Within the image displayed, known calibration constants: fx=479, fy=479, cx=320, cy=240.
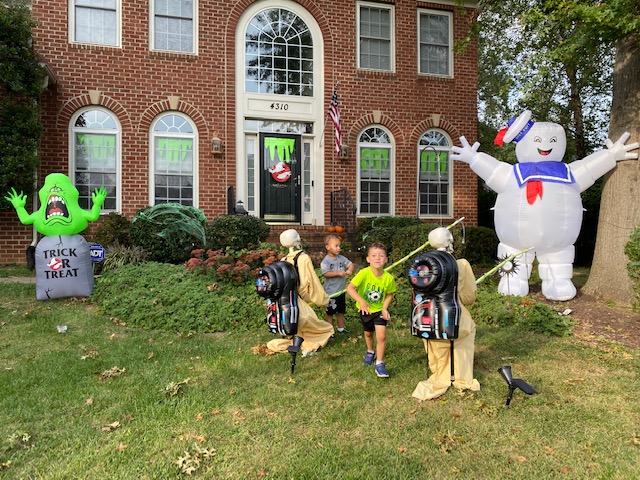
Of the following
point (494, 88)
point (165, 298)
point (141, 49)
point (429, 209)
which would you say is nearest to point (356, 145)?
point (429, 209)

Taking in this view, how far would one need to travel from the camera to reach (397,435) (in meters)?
3.02

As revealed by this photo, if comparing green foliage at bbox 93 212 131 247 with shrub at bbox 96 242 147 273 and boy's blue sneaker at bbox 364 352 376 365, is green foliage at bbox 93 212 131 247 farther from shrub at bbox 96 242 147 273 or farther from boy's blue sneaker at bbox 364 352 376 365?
boy's blue sneaker at bbox 364 352 376 365

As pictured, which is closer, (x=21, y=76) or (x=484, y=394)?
(x=484, y=394)

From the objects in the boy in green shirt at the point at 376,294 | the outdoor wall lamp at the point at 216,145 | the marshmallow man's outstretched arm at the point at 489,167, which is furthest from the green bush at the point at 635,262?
the outdoor wall lamp at the point at 216,145

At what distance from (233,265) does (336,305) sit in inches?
84.5

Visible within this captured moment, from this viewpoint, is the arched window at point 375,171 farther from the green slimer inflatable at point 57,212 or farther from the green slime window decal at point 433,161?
the green slimer inflatable at point 57,212

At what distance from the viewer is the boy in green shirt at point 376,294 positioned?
4.08 m

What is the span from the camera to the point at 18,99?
30.2ft

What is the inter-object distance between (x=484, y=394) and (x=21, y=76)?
921cm

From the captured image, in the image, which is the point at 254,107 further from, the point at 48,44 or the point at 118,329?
the point at 118,329

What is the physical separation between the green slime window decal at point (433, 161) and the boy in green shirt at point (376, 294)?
27.6 feet

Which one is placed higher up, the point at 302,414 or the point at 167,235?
the point at 167,235

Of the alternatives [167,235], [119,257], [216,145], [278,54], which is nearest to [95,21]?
[216,145]

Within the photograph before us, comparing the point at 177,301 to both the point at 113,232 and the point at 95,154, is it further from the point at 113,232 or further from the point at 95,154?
the point at 95,154
